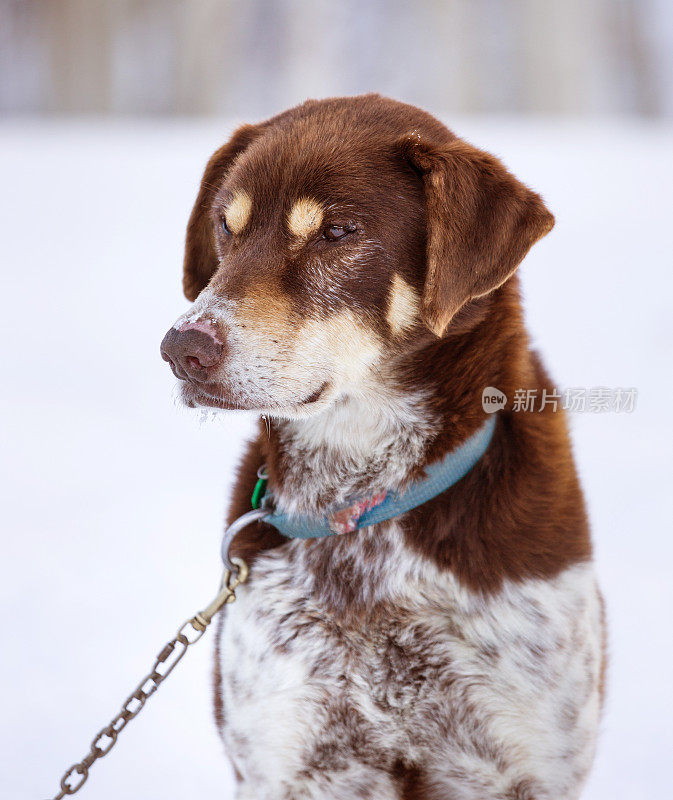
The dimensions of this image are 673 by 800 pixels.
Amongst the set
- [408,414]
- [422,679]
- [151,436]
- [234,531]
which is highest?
[408,414]

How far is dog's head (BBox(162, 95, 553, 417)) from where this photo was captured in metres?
1.64

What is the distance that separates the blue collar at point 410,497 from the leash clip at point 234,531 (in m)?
0.12

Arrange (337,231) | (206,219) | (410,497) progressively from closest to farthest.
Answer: (337,231)
(410,497)
(206,219)

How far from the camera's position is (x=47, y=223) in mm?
6555

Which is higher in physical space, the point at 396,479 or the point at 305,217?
the point at 305,217

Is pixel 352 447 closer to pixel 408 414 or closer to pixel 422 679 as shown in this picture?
pixel 408 414

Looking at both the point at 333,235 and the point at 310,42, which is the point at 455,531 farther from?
the point at 310,42

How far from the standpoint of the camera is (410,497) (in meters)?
1.82

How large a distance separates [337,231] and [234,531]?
70cm

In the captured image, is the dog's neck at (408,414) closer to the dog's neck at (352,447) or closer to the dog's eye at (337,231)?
the dog's neck at (352,447)

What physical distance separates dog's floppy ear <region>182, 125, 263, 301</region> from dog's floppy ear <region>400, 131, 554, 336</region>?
1.96 ft

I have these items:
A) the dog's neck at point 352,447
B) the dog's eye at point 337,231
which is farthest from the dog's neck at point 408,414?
the dog's eye at point 337,231

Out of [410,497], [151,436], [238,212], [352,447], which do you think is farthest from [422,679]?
[151,436]

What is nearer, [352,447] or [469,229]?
[469,229]
